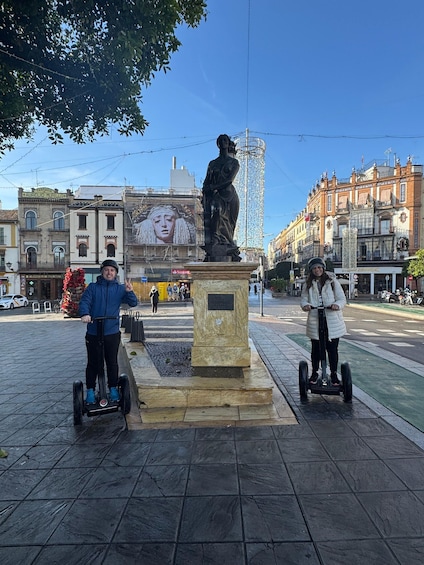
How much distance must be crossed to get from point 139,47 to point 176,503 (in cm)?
537

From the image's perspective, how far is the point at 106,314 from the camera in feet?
12.7

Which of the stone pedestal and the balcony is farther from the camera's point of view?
the balcony

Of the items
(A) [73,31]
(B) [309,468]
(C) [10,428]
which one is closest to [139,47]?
(A) [73,31]

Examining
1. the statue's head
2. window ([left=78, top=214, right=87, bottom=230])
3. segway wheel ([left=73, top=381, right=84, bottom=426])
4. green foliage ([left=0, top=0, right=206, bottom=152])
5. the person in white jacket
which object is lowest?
segway wheel ([left=73, top=381, right=84, bottom=426])

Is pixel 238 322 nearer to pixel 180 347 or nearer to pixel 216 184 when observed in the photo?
pixel 216 184

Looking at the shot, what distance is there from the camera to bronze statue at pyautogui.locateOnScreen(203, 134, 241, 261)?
5.11m

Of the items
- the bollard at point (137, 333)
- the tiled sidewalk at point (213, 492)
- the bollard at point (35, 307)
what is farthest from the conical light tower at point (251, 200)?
the bollard at point (35, 307)

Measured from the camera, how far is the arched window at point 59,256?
1505 inches

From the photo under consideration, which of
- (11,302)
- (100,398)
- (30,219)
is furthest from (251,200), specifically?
(30,219)

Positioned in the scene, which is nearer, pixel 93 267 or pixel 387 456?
pixel 387 456

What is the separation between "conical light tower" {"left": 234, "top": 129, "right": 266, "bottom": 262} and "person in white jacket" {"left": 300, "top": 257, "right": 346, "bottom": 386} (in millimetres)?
9225

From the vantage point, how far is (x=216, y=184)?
17.0 feet

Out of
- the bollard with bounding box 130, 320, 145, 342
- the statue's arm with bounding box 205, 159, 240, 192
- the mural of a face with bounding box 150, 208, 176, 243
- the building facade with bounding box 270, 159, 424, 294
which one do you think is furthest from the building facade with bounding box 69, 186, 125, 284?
the statue's arm with bounding box 205, 159, 240, 192

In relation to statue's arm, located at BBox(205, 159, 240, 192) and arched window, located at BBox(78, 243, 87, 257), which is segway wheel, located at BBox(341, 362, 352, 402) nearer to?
statue's arm, located at BBox(205, 159, 240, 192)
